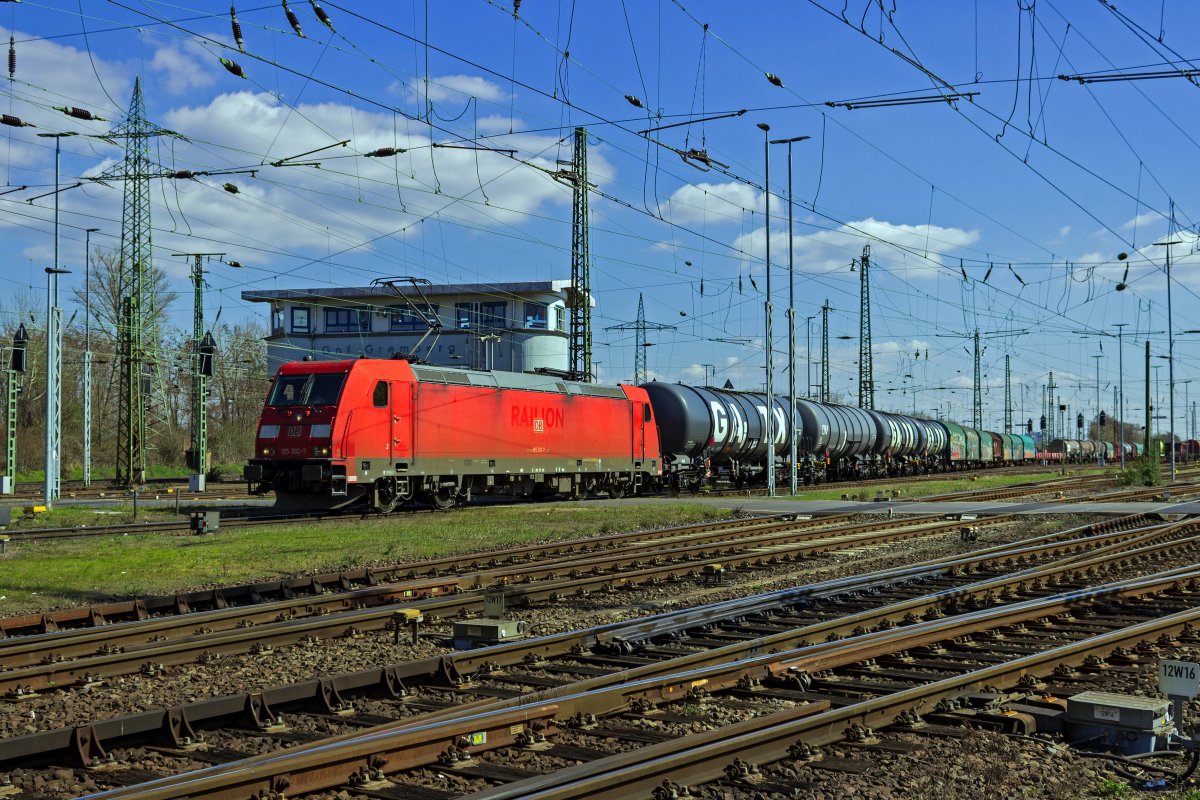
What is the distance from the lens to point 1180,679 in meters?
6.96

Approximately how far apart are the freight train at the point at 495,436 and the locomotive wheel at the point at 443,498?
0.04 m

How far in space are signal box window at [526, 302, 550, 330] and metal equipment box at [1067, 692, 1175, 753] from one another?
71.5 metres

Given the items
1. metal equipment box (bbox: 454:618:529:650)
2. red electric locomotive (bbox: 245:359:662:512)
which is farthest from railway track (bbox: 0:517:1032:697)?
red electric locomotive (bbox: 245:359:662:512)

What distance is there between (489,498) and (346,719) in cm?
2916

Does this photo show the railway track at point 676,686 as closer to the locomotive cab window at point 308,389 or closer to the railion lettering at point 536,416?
the locomotive cab window at point 308,389

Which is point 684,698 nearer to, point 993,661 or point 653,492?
point 993,661

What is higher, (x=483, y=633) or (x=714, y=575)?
(x=483, y=633)

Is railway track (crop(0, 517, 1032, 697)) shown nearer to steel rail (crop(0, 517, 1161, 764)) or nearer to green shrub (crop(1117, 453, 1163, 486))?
steel rail (crop(0, 517, 1161, 764))

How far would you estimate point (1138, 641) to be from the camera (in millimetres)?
10750

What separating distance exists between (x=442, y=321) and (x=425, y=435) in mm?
51487

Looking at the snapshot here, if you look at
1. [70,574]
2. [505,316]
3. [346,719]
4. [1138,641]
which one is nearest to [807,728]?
[346,719]

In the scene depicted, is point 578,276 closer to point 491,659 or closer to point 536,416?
point 536,416

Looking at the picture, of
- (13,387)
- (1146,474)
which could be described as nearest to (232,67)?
(13,387)

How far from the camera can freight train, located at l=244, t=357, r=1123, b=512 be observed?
1011 inches
